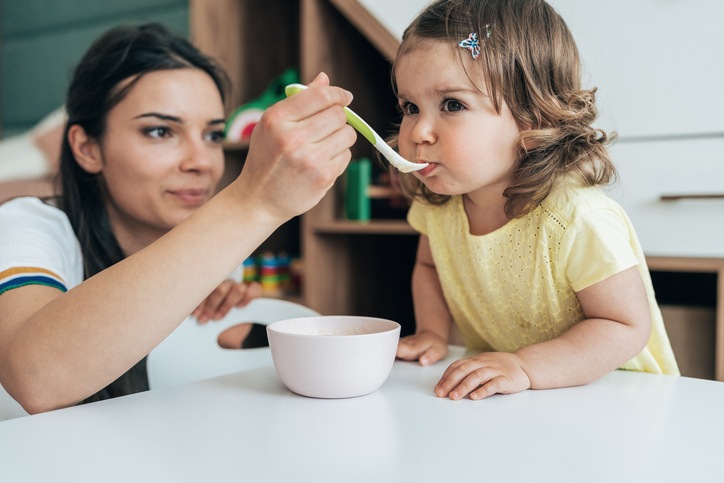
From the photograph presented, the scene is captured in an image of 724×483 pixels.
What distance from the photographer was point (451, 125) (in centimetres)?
78

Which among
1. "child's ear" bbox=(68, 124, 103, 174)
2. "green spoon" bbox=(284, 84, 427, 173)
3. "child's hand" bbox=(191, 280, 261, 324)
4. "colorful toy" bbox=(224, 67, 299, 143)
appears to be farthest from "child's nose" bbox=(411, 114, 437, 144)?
"colorful toy" bbox=(224, 67, 299, 143)

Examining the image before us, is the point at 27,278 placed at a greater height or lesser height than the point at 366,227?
greater

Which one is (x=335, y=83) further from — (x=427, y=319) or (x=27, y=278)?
(x=27, y=278)

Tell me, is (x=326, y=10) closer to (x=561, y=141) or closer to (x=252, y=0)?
(x=252, y=0)

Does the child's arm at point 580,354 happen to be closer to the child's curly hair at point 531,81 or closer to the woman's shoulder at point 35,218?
the child's curly hair at point 531,81

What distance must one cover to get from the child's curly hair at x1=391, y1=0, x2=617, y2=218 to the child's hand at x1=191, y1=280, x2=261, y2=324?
0.42 metres

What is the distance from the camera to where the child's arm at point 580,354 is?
62 cm

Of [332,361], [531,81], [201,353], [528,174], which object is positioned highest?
[531,81]

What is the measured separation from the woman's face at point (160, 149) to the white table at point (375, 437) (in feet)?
1.67

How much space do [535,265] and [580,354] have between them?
151mm

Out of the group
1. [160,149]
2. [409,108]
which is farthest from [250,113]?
[409,108]

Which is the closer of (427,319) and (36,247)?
(36,247)

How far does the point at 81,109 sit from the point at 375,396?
0.80 m

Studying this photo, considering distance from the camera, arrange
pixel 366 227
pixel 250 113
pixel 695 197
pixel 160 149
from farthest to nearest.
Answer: pixel 250 113 → pixel 366 227 → pixel 695 197 → pixel 160 149
